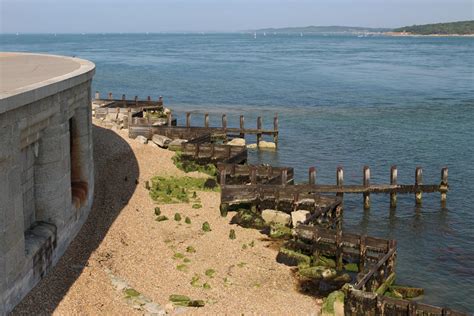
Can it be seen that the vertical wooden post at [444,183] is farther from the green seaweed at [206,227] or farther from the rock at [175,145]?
the rock at [175,145]

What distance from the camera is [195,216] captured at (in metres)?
27.9

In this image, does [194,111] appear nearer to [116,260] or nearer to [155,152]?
[155,152]

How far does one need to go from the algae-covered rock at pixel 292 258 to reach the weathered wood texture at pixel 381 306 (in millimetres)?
3771

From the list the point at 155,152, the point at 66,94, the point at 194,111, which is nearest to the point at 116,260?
the point at 66,94

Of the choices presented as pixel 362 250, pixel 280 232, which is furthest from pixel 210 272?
pixel 362 250

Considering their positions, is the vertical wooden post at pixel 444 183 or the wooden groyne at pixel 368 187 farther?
the vertical wooden post at pixel 444 183

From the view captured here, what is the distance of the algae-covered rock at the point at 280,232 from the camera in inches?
1028

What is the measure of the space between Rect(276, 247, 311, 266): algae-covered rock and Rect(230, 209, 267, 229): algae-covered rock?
354 centimetres

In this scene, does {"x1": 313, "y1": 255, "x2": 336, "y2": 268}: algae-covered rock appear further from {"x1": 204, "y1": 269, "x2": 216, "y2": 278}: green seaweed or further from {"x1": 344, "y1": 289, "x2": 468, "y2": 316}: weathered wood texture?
{"x1": 204, "y1": 269, "x2": 216, "y2": 278}: green seaweed

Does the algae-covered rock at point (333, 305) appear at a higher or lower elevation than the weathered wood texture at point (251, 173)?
lower

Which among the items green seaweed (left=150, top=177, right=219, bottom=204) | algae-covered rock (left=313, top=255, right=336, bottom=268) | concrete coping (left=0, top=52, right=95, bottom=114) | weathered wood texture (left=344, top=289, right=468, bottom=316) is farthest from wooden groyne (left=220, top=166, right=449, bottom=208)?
weathered wood texture (left=344, top=289, right=468, bottom=316)

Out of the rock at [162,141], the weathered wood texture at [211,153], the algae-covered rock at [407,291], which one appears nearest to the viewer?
the algae-covered rock at [407,291]

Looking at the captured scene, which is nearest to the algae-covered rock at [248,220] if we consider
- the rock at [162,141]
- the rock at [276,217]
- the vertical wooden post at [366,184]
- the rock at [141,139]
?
the rock at [276,217]

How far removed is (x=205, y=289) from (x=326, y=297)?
4.17 meters
